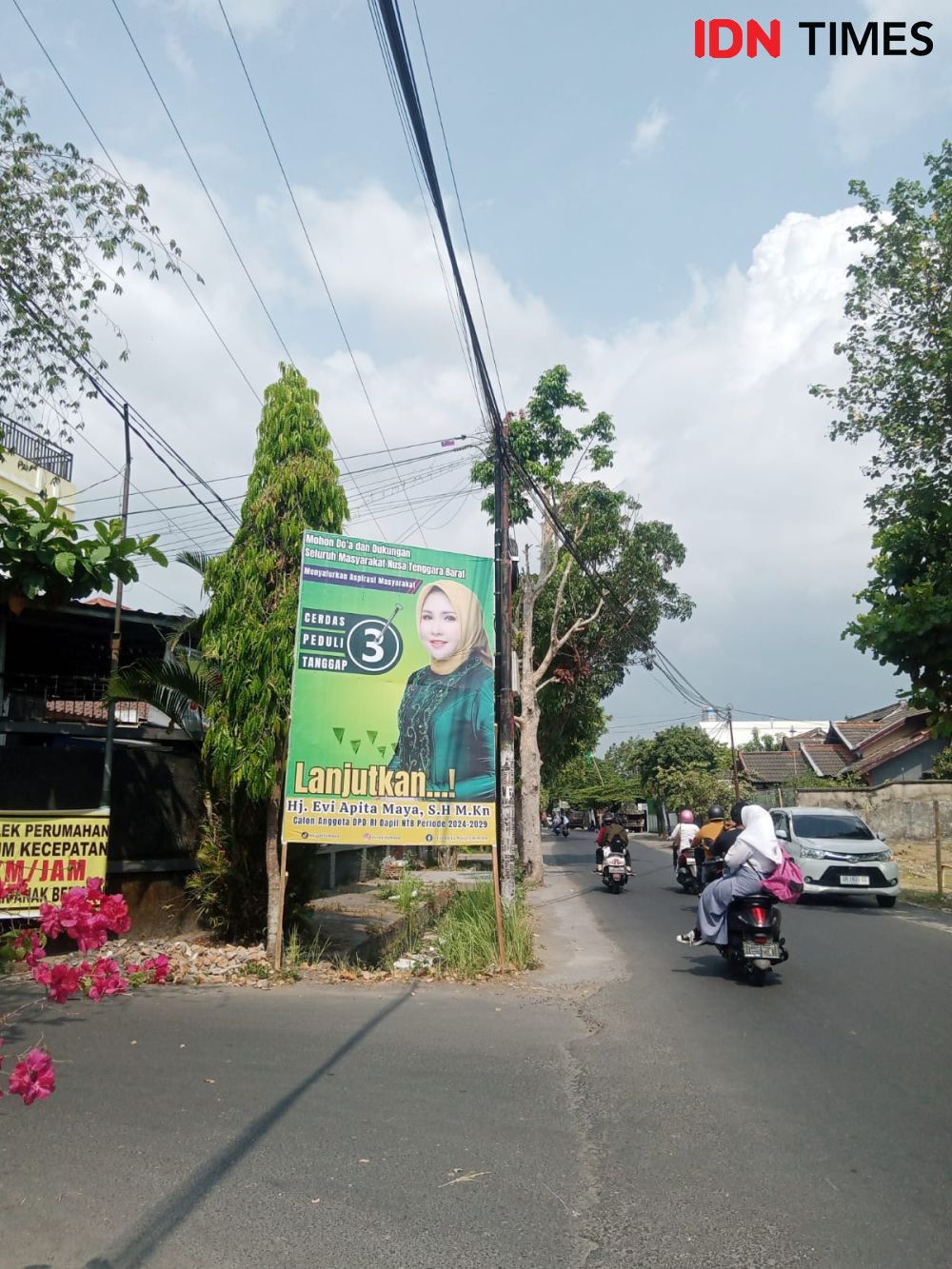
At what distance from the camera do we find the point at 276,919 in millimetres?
9852

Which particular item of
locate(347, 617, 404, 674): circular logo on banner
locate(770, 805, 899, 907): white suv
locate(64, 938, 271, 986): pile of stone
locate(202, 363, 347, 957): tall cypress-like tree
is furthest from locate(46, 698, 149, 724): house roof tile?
locate(770, 805, 899, 907): white suv

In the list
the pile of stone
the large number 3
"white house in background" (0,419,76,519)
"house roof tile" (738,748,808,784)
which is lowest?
the pile of stone

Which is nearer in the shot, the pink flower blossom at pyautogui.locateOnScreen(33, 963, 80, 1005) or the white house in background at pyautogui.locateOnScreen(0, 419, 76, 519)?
the pink flower blossom at pyautogui.locateOnScreen(33, 963, 80, 1005)

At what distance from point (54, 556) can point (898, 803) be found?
28.8 metres

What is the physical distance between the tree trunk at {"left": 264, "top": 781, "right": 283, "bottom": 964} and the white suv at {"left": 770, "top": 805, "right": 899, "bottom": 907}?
869 cm

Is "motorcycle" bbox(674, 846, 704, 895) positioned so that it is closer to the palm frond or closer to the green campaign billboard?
the green campaign billboard

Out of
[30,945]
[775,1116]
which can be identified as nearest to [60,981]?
[30,945]

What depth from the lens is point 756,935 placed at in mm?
8852

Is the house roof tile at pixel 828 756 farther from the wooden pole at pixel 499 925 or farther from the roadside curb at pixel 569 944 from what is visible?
the wooden pole at pixel 499 925

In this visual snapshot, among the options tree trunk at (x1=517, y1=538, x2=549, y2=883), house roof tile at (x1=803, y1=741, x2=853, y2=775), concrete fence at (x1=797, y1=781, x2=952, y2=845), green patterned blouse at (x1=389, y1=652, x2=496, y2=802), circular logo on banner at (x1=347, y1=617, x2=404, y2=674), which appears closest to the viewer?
circular logo on banner at (x1=347, y1=617, x2=404, y2=674)

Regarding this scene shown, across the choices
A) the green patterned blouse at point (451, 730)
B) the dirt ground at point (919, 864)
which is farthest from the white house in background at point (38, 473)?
the dirt ground at point (919, 864)

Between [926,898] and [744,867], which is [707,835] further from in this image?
[744,867]

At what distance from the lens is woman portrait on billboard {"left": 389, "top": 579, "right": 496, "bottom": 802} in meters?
10.3

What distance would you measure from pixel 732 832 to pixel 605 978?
2853 millimetres
